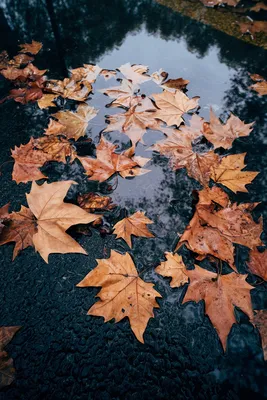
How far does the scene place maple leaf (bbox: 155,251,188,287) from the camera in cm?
125

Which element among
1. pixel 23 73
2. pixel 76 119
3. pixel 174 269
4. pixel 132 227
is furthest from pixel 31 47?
pixel 174 269

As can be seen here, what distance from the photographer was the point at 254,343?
111 cm

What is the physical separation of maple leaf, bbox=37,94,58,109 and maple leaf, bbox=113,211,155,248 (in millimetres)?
1151

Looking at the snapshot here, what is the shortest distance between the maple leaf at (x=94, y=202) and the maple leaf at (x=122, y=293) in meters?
0.29

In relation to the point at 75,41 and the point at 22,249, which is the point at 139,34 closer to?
the point at 75,41

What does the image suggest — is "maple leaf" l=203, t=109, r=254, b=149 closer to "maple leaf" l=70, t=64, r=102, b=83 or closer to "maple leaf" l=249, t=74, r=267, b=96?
"maple leaf" l=249, t=74, r=267, b=96

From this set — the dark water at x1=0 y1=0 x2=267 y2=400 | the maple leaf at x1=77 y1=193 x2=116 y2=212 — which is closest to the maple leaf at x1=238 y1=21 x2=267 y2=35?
the dark water at x1=0 y1=0 x2=267 y2=400

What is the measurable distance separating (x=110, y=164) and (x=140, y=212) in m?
0.37

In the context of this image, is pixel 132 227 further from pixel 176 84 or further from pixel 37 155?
pixel 176 84

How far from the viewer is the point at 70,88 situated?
86.5 inches

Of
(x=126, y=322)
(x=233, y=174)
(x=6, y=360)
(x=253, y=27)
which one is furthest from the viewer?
(x=253, y=27)

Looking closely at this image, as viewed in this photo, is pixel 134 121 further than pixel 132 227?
Yes

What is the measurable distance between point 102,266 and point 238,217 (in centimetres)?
71

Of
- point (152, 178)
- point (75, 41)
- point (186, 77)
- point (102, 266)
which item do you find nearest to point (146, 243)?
point (102, 266)
